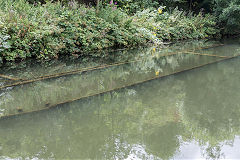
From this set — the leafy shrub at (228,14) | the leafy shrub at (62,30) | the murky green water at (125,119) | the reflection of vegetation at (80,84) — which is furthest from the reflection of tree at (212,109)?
the leafy shrub at (228,14)

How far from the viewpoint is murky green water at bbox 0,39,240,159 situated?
2807 millimetres

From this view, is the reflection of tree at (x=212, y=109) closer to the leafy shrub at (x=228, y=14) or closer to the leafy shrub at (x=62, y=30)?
the leafy shrub at (x=62, y=30)

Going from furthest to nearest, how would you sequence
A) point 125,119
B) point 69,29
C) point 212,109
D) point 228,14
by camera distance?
point 228,14 < point 69,29 < point 212,109 < point 125,119

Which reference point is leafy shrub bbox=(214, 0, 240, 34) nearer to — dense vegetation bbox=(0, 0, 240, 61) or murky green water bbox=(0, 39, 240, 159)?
dense vegetation bbox=(0, 0, 240, 61)

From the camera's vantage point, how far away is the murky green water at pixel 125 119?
2807 mm

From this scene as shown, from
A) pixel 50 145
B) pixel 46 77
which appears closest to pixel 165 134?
pixel 50 145

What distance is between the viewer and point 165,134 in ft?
10.4

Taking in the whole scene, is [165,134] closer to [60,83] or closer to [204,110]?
[204,110]

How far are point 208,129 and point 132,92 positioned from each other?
174 centimetres

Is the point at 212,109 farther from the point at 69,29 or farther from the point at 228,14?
the point at 228,14

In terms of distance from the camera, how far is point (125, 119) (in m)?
3.58

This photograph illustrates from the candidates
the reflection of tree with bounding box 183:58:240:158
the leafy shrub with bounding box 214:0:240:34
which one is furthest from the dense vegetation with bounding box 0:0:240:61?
the reflection of tree with bounding box 183:58:240:158

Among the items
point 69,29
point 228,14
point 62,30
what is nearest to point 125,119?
point 62,30

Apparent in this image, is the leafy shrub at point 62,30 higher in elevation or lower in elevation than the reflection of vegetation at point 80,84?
higher
